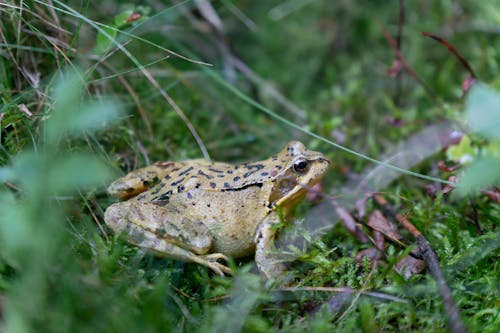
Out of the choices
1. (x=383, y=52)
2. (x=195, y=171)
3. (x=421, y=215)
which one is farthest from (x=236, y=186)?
(x=383, y=52)

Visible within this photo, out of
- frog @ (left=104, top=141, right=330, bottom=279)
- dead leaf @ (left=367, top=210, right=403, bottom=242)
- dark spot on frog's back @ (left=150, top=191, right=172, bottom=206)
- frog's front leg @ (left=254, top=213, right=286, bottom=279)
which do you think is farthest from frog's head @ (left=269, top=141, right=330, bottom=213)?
dark spot on frog's back @ (left=150, top=191, right=172, bottom=206)

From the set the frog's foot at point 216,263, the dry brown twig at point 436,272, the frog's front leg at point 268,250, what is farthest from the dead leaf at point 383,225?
the frog's foot at point 216,263

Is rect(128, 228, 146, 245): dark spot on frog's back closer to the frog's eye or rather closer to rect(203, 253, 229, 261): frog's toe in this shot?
rect(203, 253, 229, 261): frog's toe

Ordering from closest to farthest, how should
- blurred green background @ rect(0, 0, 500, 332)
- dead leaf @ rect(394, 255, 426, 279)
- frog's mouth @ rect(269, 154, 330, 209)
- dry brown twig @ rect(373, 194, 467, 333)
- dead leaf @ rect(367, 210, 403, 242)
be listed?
blurred green background @ rect(0, 0, 500, 332)
dry brown twig @ rect(373, 194, 467, 333)
dead leaf @ rect(394, 255, 426, 279)
dead leaf @ rect(367, 210, 403, 242)
frog's mouth @ rect(269, 154, 330, 209)

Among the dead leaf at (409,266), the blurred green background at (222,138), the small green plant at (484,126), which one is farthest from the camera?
the dead leaf at (409,266)

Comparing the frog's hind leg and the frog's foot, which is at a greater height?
the frog's hind leg

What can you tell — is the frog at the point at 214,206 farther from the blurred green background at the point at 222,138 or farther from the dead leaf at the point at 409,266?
the dead leaf at the point at 409,266

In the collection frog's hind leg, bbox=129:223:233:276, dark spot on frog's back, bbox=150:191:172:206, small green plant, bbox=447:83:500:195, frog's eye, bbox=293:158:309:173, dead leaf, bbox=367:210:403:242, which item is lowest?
frog's hind leg, bbox=129:223:233:276

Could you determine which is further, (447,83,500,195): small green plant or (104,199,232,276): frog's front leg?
(104,199,232,276): frog's front leg
